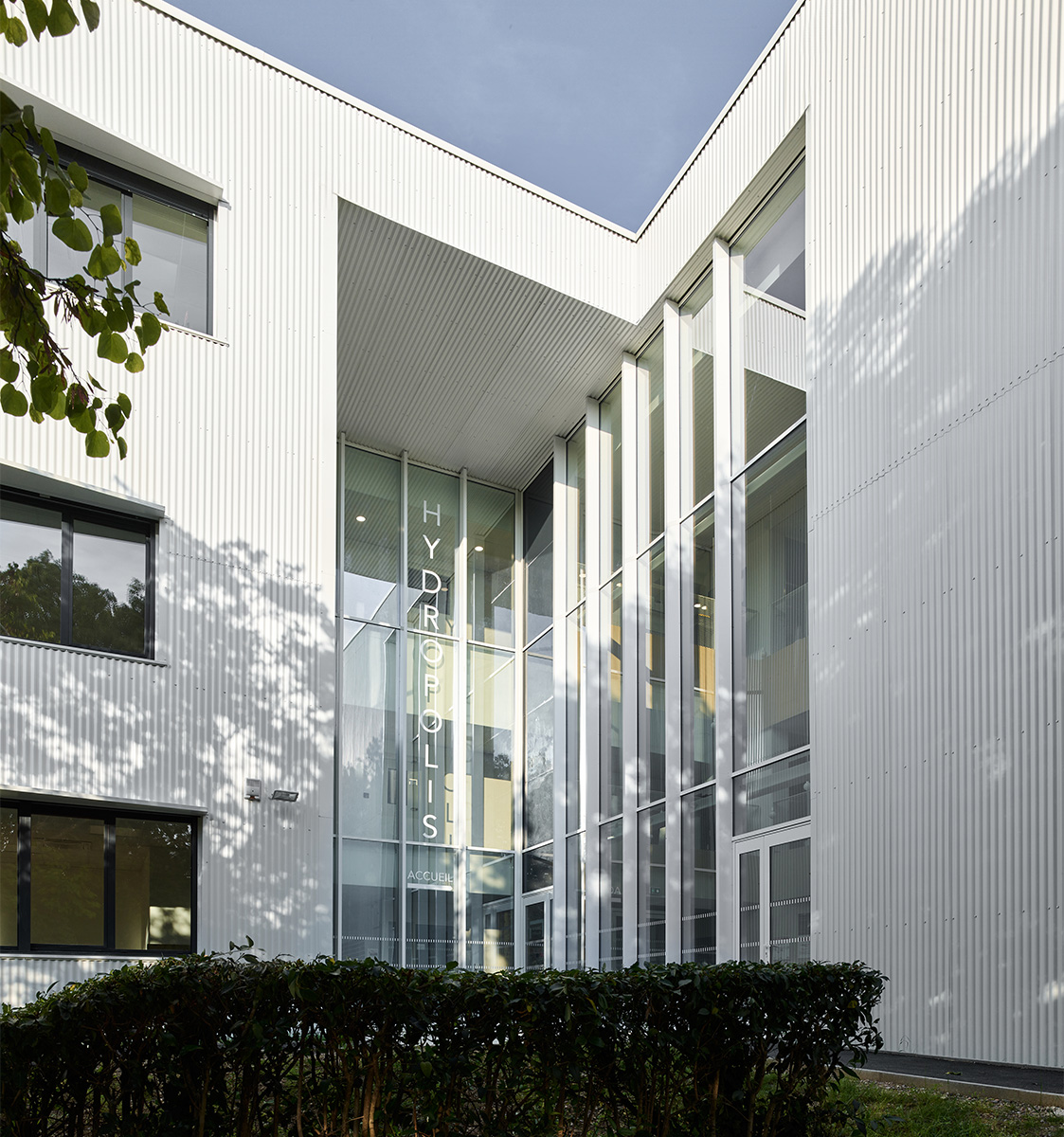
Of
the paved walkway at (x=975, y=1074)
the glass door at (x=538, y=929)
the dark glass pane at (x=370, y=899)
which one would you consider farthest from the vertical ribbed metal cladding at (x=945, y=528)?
the dark glass pane at (x=370, y=899)

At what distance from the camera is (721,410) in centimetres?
1402

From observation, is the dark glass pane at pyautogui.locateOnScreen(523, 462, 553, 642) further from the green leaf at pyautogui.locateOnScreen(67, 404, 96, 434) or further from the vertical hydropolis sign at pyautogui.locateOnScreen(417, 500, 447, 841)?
the green leaf at pyautogui.locateOnScreen(67, 404, 96, 434)

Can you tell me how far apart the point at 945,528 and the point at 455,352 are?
28.5ft

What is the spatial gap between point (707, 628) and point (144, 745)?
21.7 feet

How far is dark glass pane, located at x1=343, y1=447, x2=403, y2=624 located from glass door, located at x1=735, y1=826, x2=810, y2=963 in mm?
7975

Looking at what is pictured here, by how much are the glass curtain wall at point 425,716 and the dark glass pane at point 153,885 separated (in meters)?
5.88

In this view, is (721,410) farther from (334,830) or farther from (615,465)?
(334,830)

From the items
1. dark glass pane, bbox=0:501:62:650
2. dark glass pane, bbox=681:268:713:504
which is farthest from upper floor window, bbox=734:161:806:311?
dark glass pane, bbox=0:501:62:650

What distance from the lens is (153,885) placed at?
1070 cm

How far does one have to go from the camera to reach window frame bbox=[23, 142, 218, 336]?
11719 millimetres

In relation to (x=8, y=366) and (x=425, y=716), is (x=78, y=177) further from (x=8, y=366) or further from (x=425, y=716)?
(x=425, y=716)

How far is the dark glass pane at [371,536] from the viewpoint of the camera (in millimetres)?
18438

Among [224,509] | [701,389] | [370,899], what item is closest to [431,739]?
[370,899]

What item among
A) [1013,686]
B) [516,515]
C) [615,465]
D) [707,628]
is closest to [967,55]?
[1013,686]
